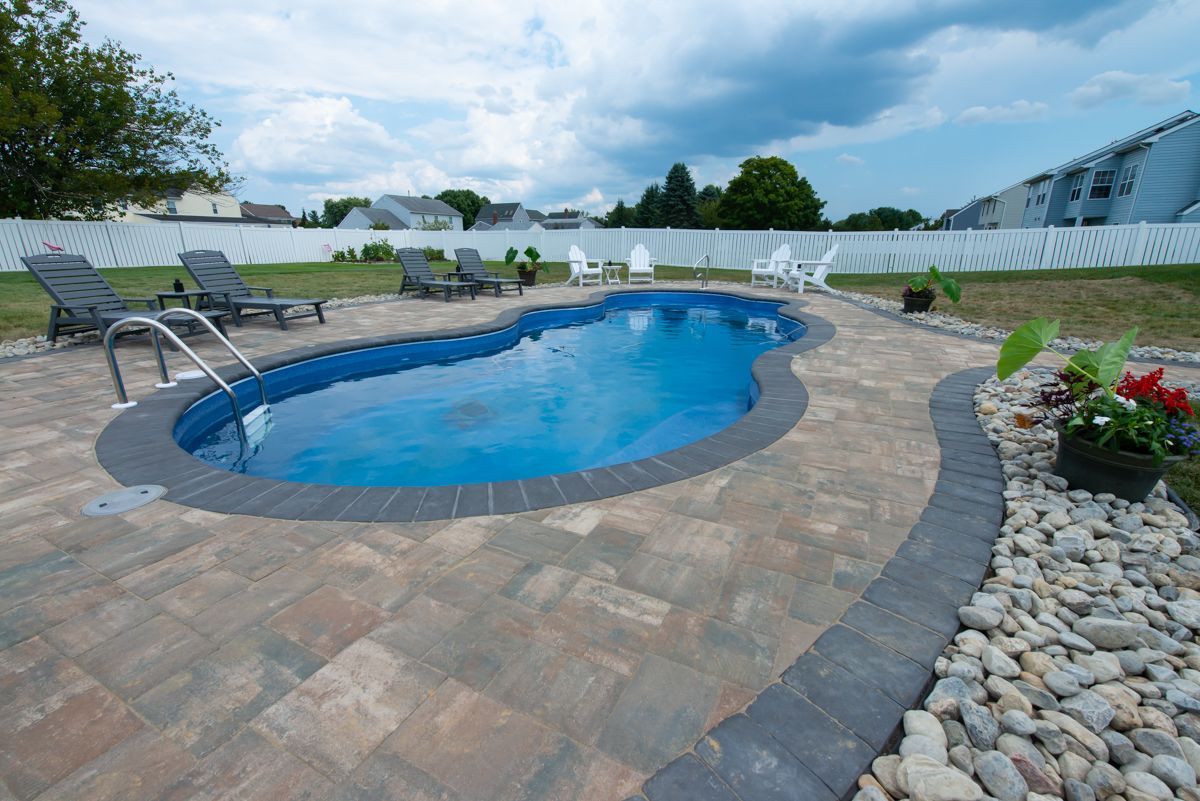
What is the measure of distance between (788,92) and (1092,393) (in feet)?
52.8

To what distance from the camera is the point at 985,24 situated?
7098mm

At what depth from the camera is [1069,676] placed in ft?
4.90

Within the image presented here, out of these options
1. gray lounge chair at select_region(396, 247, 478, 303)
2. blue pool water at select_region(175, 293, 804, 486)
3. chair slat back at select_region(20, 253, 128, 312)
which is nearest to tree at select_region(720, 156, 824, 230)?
gray lounge chair at select_region(396, 247, 478, 303)

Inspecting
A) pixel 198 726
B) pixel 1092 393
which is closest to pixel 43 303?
pixel 198 726

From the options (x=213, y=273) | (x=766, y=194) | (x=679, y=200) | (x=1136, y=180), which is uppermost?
(x=679, y=200)

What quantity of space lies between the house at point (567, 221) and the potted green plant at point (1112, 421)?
57643mm

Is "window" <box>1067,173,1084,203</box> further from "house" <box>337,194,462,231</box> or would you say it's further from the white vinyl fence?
"house" <box>337,194,462,231</box>

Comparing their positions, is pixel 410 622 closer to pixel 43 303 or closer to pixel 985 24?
pixel 985 24

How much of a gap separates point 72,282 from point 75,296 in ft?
0.54

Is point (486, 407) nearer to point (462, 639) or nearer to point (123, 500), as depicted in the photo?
point (123, 500)

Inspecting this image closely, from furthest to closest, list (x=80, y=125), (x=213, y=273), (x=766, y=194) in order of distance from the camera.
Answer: (x=766, y=194) < (x=80, y=125) < (x=213, y=273)

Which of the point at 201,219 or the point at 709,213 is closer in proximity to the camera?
the point at 201,219

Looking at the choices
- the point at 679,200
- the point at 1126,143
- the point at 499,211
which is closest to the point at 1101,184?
the point at 1126,143

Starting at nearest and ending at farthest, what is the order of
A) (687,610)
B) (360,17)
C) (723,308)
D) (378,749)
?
(378,749)
(687,610)
(360,17)
(723,308)
